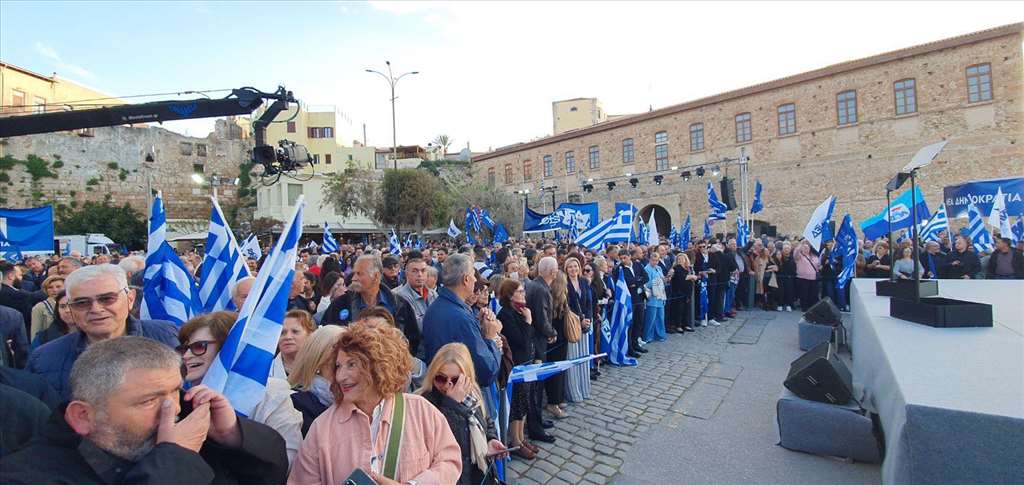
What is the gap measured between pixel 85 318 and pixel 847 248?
40.3 ft

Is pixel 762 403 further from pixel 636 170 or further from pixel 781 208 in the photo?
pixel 636 170

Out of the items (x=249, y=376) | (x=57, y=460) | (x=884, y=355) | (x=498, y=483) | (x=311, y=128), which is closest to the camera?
(x=57, y=460)

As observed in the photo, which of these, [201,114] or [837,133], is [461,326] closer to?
[201,114]

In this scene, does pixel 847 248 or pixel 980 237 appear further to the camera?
pixel 980 237

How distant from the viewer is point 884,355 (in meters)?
3.41

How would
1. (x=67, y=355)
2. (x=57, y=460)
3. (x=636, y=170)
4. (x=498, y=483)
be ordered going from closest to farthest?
(x=57, y=460)
(x=67, y=355)
(x=498, y=483)
(x=636, y=170)

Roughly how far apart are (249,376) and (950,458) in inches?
135

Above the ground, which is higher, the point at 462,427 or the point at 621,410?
the point at 462,427

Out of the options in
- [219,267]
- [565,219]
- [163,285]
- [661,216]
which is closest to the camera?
[219,267]

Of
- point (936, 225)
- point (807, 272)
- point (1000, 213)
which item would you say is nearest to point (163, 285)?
point (807, 272)

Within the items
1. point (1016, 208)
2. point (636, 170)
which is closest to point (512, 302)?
point (1016, 208)

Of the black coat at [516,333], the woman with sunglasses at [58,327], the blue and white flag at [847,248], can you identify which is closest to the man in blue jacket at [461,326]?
the black coat at [516,333]

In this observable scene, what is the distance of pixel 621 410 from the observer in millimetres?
5770

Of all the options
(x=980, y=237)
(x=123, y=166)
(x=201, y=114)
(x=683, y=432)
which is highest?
(x=123, y=166)
